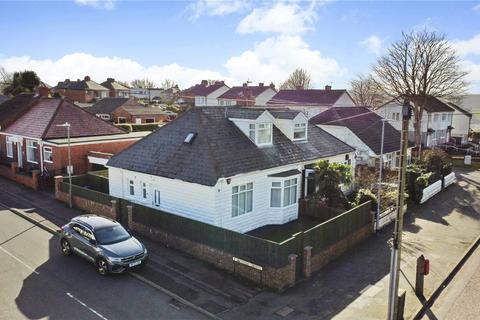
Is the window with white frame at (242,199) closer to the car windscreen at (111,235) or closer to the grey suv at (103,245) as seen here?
the grey suv at (103,245)

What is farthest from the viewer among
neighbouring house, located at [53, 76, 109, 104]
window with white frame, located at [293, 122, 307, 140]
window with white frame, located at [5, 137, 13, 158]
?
neighbouring house, located at [53, 76, 109, 104]

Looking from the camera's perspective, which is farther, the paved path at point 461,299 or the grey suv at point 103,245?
the grey suv at point 103,245

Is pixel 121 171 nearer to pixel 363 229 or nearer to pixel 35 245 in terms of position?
pixel 35 245

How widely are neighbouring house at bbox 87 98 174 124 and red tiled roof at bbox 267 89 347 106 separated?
18296 mm

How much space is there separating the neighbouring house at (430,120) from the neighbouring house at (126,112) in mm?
31616

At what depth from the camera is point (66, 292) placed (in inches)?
546

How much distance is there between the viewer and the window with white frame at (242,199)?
19103mm

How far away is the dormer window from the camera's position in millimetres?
21609

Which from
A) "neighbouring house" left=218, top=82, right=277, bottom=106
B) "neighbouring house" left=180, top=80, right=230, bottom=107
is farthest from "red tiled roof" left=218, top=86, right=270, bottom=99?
"neighbouring house" left=180, top=80, right=230, bottom=107

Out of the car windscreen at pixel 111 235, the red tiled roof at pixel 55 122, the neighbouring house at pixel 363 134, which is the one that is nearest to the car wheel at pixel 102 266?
the car windscreen at pixel 111 235

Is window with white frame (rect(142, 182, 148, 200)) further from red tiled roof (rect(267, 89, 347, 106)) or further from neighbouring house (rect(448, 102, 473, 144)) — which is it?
neighbouring house (rect(448, 102, 473, 144))

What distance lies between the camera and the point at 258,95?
74.9 meters

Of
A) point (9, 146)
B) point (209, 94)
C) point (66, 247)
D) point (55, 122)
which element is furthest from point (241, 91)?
point (66, 247)

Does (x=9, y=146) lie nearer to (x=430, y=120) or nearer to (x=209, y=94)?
(x=430, y=120)
